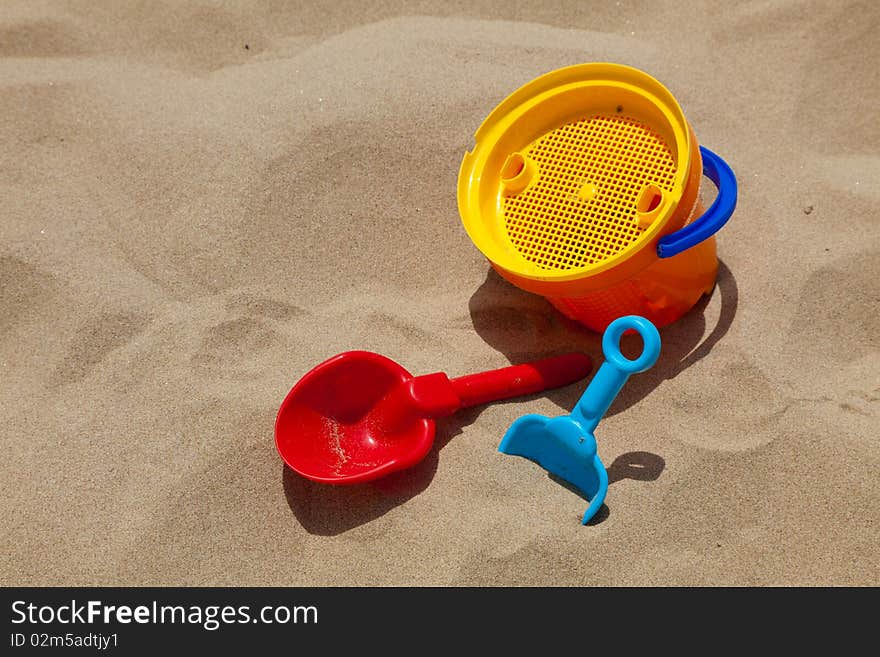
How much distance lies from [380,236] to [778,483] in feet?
2.78

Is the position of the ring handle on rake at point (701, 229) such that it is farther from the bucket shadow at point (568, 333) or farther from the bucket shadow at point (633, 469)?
the bucket shadow at point (633, 469)

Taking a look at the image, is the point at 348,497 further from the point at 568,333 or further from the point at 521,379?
the point at 568,333

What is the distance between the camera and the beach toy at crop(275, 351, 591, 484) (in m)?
1.71

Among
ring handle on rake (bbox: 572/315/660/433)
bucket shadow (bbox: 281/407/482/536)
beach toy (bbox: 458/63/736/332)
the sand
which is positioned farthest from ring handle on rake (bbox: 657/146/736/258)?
bucket shadow (bbox: 281/407/482/536)

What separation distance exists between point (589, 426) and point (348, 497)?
406mm

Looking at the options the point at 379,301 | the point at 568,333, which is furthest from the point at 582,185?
the point at 379,301

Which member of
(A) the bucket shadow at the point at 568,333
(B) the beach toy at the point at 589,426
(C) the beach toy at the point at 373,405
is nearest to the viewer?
(B) the beach toy at the point at 589,426

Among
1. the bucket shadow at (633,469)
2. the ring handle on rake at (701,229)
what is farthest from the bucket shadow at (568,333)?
the ring handle on rake at (701,229)

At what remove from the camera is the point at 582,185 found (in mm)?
1791

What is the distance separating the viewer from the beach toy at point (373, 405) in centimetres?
171

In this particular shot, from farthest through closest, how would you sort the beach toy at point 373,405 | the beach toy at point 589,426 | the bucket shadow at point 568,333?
the bucket shadow at point 568,333 → the beach toy at point 373,405 → the beach toy at point 589,426

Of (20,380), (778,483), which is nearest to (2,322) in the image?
(20,380)

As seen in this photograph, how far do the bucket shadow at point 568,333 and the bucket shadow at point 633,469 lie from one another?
0.11 m
